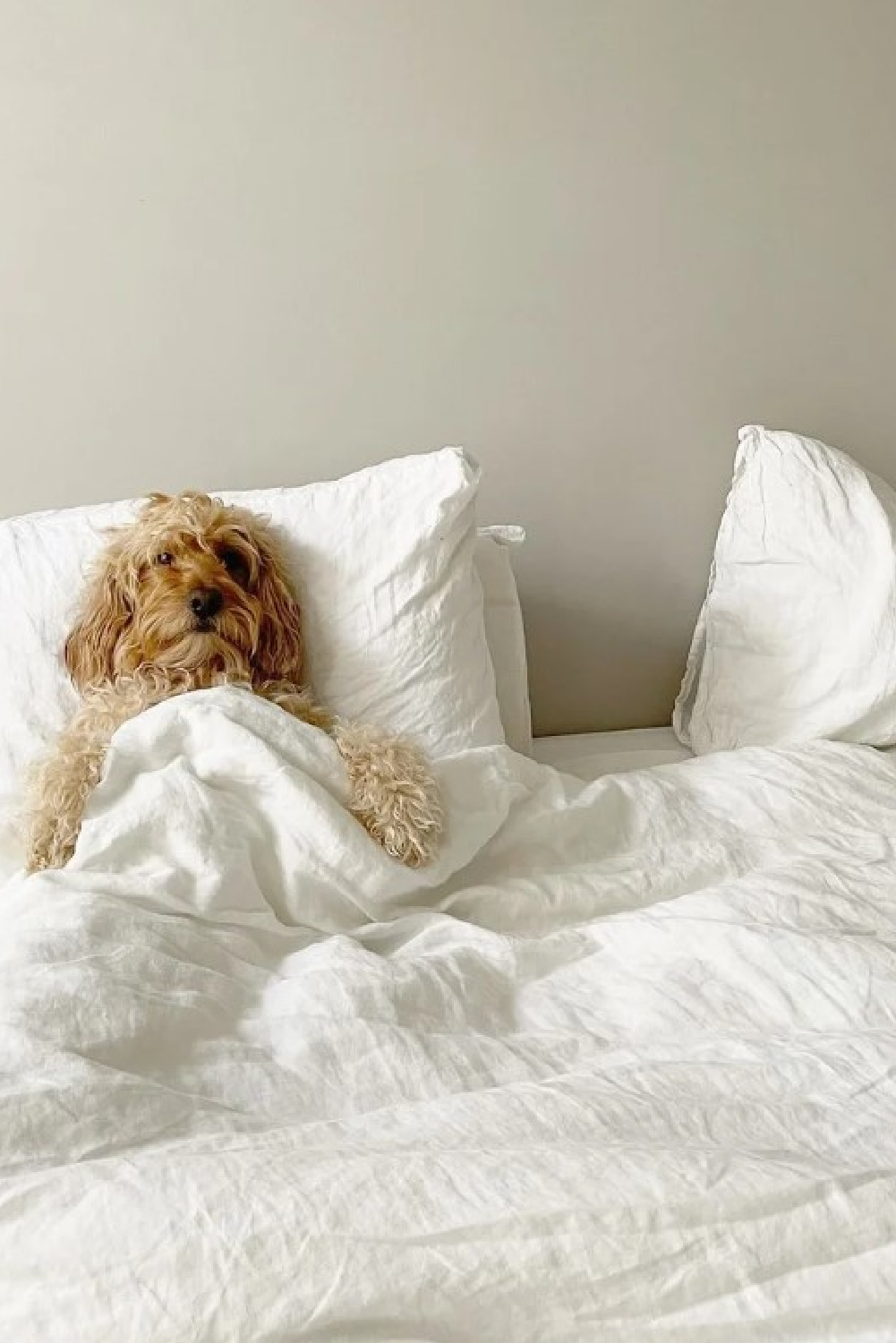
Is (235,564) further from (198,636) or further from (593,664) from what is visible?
(593,664)

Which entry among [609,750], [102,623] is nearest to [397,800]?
[102,623]

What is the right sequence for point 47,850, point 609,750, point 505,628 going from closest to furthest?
point 47,850 → point 505,628 → point 609,750

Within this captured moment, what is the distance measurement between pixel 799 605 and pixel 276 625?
0.78 m

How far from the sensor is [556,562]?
6.40 ft

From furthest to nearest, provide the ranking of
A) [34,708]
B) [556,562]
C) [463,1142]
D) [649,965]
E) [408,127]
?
[556,562]
[408,127]
[34,708]
[649,965]
[463,1142]

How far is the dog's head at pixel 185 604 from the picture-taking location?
1414 mm

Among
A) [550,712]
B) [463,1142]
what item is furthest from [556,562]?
[463,1142]

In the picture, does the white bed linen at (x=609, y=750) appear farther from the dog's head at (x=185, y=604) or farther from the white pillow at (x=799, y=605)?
the dog's head at (x=185, y=604)

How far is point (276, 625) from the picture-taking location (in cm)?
146

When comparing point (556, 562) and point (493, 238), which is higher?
point (493, 238)

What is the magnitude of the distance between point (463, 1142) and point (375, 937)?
42 centimetres

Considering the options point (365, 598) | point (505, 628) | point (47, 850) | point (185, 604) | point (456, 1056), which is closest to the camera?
point (456, 1056)

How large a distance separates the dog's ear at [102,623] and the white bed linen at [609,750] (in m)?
0.66

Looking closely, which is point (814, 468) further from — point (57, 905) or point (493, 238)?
point (57, 905)
